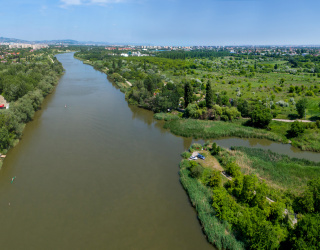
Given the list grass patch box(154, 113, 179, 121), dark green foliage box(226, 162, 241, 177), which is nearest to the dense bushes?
grass patch box(154, 113, 179, 121)

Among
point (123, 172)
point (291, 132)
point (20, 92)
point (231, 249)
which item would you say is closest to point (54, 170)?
point (123, 172)

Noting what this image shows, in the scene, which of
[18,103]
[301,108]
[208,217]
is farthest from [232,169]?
[18,103]

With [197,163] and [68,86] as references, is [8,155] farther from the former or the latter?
[68,86]

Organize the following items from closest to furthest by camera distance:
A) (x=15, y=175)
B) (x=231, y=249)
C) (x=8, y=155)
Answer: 1. (x=231, y=249)
2. (x=15, y=175)
3. (x=8, y=155)

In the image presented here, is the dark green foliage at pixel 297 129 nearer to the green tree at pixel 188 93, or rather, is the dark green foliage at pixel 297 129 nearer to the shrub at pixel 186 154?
the shrub at pixel 186 154

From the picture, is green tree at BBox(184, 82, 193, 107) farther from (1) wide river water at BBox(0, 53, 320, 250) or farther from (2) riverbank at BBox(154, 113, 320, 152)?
(1) wide river water at BBox(0, 53, 320, 250)

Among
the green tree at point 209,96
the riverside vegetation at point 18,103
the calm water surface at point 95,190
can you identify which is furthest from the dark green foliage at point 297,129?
the riverside vegetation at point 18,103
